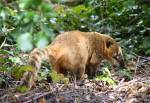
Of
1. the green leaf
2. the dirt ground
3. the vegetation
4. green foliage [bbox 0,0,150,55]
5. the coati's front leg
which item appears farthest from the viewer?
green foliage [bbox 0,0,150,55]

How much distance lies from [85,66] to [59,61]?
0.98 metres

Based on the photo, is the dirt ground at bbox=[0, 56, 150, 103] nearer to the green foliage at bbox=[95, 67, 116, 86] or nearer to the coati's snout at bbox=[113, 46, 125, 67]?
the green foliage at bbox=[95, 67, 116, 86]

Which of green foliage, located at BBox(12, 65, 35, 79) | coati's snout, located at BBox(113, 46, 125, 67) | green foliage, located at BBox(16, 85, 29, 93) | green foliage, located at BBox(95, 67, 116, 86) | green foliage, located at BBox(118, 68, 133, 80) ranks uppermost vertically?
green foliage, located at BBox(12, 65, 35, 79)

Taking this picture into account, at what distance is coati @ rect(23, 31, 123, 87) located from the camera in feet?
19.6

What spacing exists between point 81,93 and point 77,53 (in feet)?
3.11

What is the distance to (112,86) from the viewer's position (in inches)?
254

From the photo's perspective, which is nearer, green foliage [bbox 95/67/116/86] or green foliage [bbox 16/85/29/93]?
green foliage [bbox 16/85/29/93]

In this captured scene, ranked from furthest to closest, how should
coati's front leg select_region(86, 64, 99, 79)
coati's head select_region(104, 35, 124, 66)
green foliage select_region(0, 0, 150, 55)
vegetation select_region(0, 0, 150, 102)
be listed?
green foliage select_region(0, 0, 150, 55), coati's head select_region(104, 35, 124, 66), coati's front leg select_region(86, 64, 99, 79), vegetation select_region(0, 0, 150, 102)

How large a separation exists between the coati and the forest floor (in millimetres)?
256

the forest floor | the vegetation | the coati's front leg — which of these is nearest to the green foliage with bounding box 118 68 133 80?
the vegetation

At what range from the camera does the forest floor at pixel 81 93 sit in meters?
5.24

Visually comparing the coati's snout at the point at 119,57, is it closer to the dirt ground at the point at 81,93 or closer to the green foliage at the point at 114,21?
the green foliage at the point at 114,21

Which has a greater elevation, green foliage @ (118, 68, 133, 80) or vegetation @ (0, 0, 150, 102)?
vegetation @ (0, 0, 150, 102)

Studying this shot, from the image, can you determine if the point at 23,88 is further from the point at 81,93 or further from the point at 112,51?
the point at 112,51
